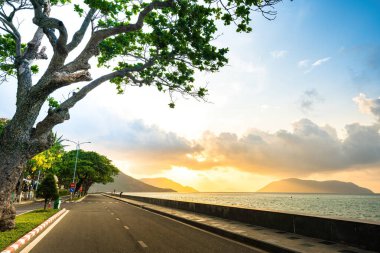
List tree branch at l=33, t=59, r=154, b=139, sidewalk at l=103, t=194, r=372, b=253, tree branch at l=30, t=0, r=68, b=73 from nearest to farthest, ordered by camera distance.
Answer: sidewalk at l=103, t=194, r=372, b=253 < tree branch at l=30, t=0, r=68, b=73 < tree branch at l=33, t=59, r=154, b=139

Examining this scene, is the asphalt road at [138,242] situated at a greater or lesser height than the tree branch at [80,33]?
lesser

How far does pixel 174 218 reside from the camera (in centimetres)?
2145

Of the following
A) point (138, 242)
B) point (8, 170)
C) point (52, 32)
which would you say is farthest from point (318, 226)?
point (52, 32)

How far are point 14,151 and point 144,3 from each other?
7.48 m

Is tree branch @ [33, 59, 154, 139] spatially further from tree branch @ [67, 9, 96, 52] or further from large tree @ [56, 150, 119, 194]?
large tree @ [56, 150, 119, 194]

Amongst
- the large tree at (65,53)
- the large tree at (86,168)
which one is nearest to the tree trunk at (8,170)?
the large tree at (65,53)

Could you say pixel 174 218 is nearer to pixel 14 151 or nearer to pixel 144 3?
pixel 14 151

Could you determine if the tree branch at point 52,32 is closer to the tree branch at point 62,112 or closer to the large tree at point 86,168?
the tree branch at point 62,112

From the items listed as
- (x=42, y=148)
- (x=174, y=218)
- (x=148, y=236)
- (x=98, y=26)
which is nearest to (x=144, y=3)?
(x=98, y=26)

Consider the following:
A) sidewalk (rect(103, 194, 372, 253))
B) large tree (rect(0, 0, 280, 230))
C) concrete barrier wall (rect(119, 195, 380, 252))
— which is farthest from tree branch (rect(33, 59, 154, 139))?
concrete barrier wall (rect(119, 195, 380, 252))

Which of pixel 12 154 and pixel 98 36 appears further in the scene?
pixel 98 36

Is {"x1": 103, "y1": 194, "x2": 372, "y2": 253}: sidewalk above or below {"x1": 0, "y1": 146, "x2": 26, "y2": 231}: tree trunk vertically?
below

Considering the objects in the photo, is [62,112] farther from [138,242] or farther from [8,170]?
[138,242]

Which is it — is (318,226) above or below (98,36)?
below
